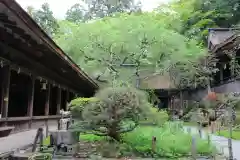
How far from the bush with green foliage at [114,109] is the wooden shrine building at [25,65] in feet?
5.25

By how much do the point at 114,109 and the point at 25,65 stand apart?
3.61m

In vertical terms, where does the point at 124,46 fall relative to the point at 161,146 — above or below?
above

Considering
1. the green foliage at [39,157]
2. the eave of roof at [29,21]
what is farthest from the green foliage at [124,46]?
the green foliage at [39,157]

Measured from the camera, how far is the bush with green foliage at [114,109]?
8961mm

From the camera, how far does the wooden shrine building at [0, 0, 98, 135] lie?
5.52m

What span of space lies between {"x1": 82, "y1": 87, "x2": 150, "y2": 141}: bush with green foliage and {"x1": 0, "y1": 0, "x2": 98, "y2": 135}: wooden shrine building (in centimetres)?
160

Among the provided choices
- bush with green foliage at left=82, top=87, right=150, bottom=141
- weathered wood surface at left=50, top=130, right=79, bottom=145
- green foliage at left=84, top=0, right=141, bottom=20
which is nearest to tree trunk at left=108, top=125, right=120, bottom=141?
bush with green foliage at left=82, top=87, right=150, bottom=141

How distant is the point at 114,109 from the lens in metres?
9.05

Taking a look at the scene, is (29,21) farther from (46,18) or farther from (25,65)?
(46,18)

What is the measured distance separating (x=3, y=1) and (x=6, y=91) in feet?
19.2

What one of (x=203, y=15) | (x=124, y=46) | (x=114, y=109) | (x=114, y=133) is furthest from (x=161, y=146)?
(x=203, y=15)

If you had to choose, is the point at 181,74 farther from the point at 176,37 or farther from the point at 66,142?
the point at 66,142

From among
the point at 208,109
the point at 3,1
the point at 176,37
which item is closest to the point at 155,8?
the point at 176,37

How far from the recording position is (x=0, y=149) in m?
6.98
